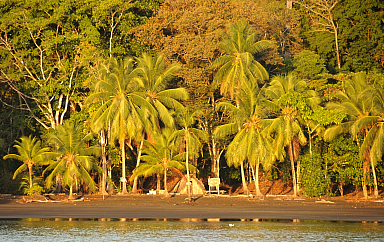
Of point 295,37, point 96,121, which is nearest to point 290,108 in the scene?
point 96,121

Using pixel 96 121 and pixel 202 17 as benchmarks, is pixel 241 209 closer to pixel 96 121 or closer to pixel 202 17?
pixel 96 121

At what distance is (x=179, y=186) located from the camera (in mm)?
40500

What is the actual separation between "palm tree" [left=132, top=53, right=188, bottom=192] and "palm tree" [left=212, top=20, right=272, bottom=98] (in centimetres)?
277

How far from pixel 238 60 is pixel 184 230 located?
1953 centimetres

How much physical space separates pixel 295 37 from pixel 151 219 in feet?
87.7

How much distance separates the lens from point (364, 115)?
112 feet

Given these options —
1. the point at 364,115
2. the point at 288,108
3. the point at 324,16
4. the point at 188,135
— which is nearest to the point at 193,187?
the point at 188,135

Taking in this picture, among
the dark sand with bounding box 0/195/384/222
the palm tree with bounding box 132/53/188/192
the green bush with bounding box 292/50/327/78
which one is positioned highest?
the green bush with bounding box 292/50/327/78

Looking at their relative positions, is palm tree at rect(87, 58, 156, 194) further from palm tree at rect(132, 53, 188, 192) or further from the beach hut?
the beach hut

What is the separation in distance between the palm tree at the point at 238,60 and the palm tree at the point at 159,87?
2.77m

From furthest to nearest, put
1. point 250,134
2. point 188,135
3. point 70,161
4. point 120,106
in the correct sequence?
1. point 120,106
2. point 188,135
3. point 70,161
4. point 250,134

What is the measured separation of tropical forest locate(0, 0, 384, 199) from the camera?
35625mm

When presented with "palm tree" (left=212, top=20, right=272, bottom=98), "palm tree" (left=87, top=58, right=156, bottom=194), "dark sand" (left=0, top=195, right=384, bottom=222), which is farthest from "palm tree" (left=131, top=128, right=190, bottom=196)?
"palm tree" (left=212, top=20, right=272, bottom=98)

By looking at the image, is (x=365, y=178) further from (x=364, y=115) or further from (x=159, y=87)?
(x=159, y=87)
